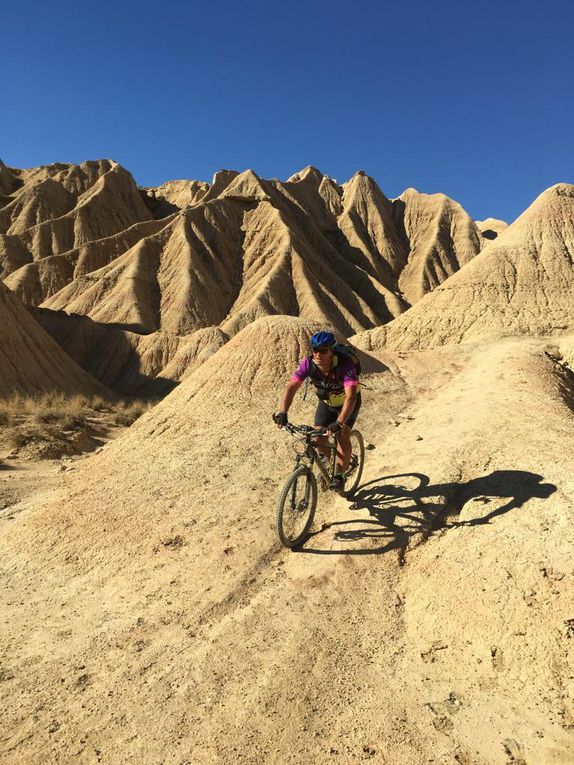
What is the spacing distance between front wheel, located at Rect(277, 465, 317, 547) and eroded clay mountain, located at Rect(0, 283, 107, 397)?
56.7ft

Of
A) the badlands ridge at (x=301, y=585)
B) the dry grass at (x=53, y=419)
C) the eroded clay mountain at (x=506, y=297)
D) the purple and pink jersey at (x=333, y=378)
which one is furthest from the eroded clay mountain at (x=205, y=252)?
the purple and pink jersey at (x=333, y=378)

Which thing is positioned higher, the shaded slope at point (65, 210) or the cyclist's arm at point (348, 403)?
the shaded slope at point (65, 210)

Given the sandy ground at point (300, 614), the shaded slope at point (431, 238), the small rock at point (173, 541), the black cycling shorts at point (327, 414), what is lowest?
the sandy ground at point (300, 614)

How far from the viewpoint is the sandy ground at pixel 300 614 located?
271 cm

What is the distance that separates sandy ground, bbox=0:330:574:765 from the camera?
2.71 meters

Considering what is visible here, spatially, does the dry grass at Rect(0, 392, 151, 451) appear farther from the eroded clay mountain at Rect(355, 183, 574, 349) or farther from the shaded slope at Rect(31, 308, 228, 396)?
the eroded clay mountain at Rect(355, 183, 574, 349)

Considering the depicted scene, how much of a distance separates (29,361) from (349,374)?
20.4m

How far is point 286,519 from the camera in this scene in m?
4.69

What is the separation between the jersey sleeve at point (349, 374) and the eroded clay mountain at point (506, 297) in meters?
12.9

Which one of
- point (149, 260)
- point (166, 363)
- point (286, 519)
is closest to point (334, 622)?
point (286, 519)

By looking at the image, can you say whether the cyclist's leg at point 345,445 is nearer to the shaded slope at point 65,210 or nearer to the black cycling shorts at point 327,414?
the black cycling shorts at point 327,414

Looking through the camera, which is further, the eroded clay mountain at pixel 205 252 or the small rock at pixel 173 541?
the eroded clay mountain at pixel 205 252

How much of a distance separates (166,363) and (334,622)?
29270mm

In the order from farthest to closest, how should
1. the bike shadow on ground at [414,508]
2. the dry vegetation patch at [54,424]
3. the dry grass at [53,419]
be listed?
the dry grass at [53,419] → the dry vegetation patch at [54,424] → the bike shadow on ground at [414,508]
